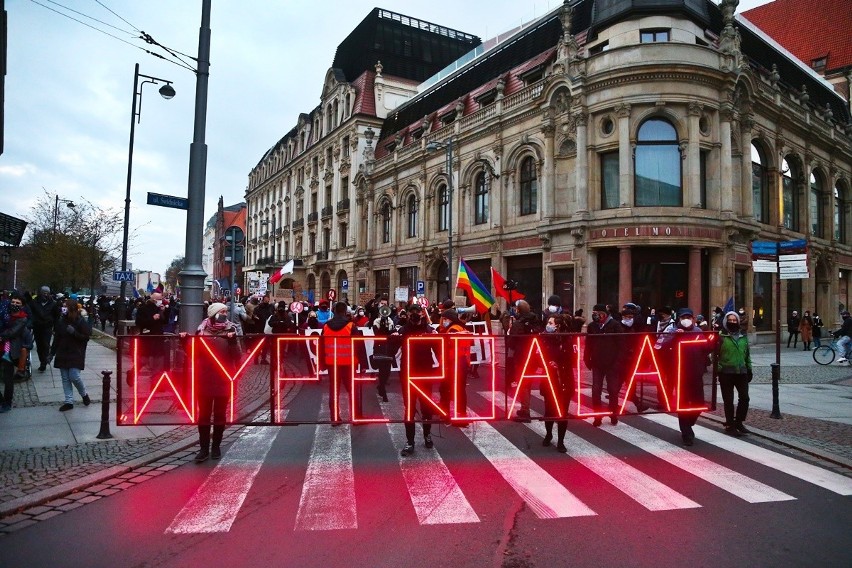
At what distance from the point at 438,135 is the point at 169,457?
107 ft

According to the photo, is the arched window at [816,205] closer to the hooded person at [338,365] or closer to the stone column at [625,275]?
the stone column at [625,275]

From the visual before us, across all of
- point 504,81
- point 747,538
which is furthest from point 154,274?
point 747,538

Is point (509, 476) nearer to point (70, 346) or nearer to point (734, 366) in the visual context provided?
point (734, 366)

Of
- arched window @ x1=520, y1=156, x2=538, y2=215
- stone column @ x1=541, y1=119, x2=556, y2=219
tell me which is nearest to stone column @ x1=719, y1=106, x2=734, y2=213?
stone column @ x1=541, y1=119, x2=556, y2=219

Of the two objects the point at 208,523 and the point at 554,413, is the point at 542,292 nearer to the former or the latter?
the point at 554,413

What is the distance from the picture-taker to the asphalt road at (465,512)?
14.2ft

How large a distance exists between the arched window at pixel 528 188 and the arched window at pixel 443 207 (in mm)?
7275

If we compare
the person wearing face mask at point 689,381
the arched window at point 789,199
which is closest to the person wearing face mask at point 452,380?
the person wearing face mask at point 689,381

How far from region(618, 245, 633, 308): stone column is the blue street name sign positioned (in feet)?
63.7

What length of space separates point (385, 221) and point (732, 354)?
37449 mm

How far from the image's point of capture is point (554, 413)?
7.48m

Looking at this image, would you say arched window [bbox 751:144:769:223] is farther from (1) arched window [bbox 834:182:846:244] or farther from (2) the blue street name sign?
(2) the blue street name sign

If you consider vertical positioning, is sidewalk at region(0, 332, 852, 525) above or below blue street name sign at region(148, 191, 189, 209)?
below

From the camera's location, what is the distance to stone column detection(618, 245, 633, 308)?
2453 centimetres
